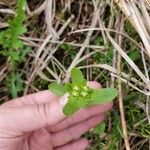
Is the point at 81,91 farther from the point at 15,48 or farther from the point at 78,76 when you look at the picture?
the point at 15,48

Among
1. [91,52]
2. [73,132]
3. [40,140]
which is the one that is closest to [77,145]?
[73,132]

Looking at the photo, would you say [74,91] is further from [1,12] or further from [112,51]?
[1,12]

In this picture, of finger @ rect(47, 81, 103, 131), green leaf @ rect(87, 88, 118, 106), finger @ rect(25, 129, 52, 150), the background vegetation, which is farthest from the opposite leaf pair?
finger @ rect(25, 129, 52, 150)

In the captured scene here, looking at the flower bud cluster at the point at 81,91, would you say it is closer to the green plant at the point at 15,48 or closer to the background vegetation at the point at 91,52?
the background vegetation at the point at 91,52

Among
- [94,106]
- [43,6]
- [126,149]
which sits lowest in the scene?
[126,149]

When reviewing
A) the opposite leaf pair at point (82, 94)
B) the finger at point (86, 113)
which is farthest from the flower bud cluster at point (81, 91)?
the finger at point (86, 113)

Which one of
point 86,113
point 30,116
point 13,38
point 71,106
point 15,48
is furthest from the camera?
point 15,48

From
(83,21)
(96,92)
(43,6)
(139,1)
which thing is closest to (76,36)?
(83,21)

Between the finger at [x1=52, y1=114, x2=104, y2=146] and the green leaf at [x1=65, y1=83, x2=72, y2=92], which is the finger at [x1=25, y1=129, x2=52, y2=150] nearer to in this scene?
the finger at [x1=52, y1=114, x2=104, y2=146]
